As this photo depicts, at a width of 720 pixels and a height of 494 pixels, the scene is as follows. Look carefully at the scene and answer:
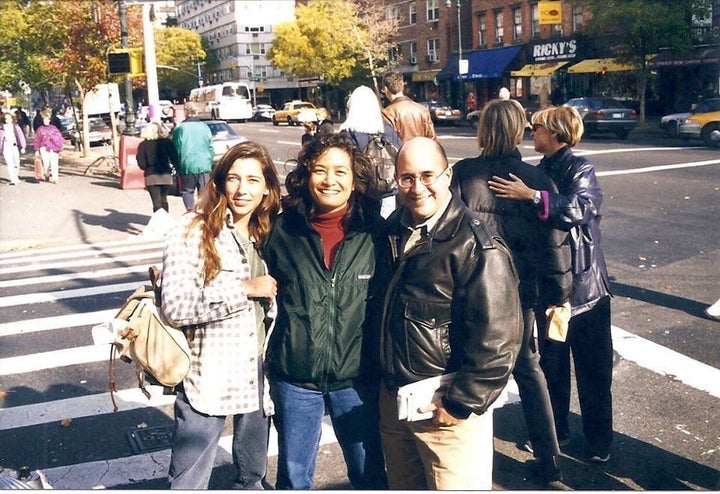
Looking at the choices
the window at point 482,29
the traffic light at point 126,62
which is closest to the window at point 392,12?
the window at point 482,29

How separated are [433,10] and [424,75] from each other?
449 centimetres

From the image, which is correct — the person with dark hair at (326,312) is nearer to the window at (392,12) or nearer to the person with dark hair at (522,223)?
the person with dark hair at (522,223)

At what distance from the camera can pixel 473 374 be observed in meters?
2.68

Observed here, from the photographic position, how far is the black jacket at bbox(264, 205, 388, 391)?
303 cm

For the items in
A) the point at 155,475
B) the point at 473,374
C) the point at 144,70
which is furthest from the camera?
the point at 144,70

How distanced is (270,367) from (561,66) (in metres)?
42.3

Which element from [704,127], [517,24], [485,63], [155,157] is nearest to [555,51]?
[517,24]

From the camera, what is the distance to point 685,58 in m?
34.1

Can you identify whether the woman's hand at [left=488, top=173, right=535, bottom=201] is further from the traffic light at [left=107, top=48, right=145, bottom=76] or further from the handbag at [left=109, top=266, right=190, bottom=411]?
the traffic light at [left=107, top=48, right=145, bottom=76]

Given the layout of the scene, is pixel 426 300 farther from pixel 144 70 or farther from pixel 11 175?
pixel 11 175

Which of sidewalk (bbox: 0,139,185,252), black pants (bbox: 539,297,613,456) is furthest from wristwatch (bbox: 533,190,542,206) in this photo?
sidewalk (bbox: 0,139,185,252)

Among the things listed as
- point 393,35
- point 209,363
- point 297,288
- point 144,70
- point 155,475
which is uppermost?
point 393,35

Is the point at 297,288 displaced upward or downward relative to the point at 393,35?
downward

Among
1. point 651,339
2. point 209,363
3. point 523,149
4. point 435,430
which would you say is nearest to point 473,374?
point 435,430
